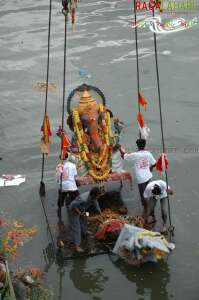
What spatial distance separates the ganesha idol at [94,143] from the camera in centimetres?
1058

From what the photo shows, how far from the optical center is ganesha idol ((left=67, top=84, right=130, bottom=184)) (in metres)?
10.6

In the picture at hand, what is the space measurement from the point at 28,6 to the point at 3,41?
18.7 ft

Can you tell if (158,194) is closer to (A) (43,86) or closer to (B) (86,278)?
(B) (86,278)

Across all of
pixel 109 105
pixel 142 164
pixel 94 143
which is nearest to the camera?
pixel 142 164

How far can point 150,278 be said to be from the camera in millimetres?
8539

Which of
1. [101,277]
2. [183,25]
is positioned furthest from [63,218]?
[183,25]

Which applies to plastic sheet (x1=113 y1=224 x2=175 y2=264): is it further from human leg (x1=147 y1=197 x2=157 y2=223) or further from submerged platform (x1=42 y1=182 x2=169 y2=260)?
human leg (x1=147 y1=197 x2=157 y2=223)

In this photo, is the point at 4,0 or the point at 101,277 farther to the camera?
the point at 4,0

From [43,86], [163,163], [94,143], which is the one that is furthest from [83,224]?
[43,86]

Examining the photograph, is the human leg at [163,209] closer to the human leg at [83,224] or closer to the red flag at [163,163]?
the red flag at [163,163]

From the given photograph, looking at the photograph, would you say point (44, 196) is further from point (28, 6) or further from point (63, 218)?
point (28, 6)

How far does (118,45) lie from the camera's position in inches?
808

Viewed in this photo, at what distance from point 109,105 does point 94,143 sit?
15.4 ft

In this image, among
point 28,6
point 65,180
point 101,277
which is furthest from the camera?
point 28,6
